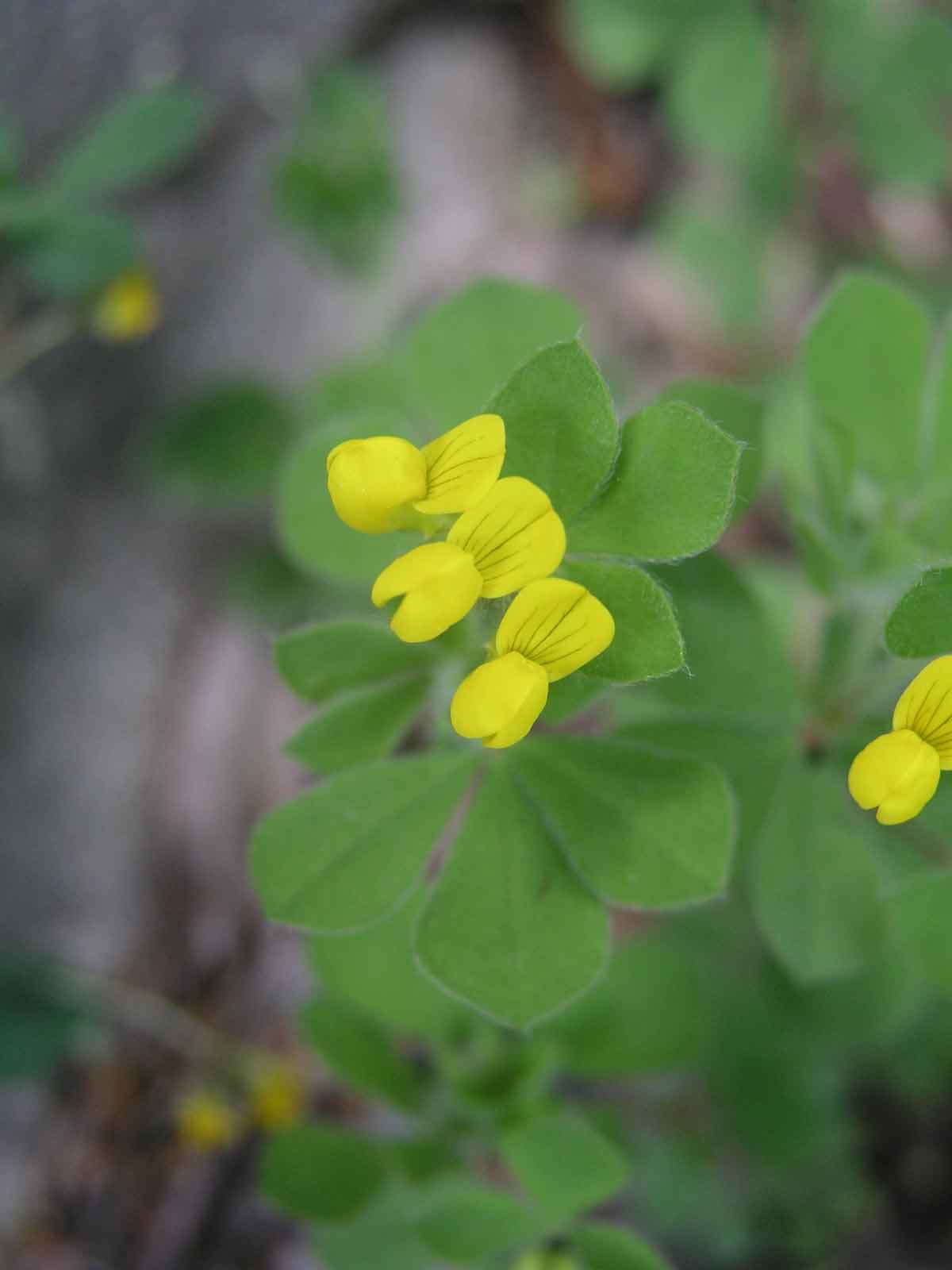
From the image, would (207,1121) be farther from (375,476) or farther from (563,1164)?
(375,476)

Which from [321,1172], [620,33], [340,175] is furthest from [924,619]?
[620,33]

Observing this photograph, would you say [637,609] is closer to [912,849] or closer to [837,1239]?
[912,849]

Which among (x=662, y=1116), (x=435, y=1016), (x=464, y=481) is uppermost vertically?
(x=464, y=481)

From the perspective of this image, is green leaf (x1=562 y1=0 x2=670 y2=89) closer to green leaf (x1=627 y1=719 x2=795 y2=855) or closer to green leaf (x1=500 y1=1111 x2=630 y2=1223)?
green leaf (x1=627 y1=719 x2=795 y2=855)

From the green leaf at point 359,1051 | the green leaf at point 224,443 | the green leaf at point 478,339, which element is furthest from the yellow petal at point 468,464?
the green leaf at point 224,443

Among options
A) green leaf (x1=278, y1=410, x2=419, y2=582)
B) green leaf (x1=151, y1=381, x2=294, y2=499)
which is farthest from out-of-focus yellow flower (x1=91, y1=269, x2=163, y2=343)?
green leaf (x1=278, y1=410, x2=419, y2=582)

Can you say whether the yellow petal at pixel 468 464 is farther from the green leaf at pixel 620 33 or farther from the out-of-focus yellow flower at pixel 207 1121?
the green leaf at pixel 620 33

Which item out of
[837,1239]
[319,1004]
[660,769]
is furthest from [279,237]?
[837,1239]
